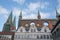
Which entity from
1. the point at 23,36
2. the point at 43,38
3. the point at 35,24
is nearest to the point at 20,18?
the point at 35,24

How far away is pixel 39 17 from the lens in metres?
57.5

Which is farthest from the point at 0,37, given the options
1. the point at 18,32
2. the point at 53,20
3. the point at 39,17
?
the point at 53,20

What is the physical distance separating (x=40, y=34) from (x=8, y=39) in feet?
42.9

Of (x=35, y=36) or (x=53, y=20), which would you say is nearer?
(x=35, y=36)

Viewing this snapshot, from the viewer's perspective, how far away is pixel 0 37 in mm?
49344

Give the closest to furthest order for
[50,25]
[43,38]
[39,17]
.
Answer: [43,38], [50,25], [39,17]

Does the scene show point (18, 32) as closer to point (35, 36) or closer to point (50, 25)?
point (35, 36)

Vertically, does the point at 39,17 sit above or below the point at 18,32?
above

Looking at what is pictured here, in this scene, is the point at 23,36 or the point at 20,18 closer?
the point at 23,36

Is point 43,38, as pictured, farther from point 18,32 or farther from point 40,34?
point 18,32

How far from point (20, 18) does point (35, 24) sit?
813 cm

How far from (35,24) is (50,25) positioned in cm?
679

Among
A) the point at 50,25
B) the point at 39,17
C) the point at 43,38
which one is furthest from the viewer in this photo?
the point at 39,17

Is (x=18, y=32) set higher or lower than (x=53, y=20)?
lower
